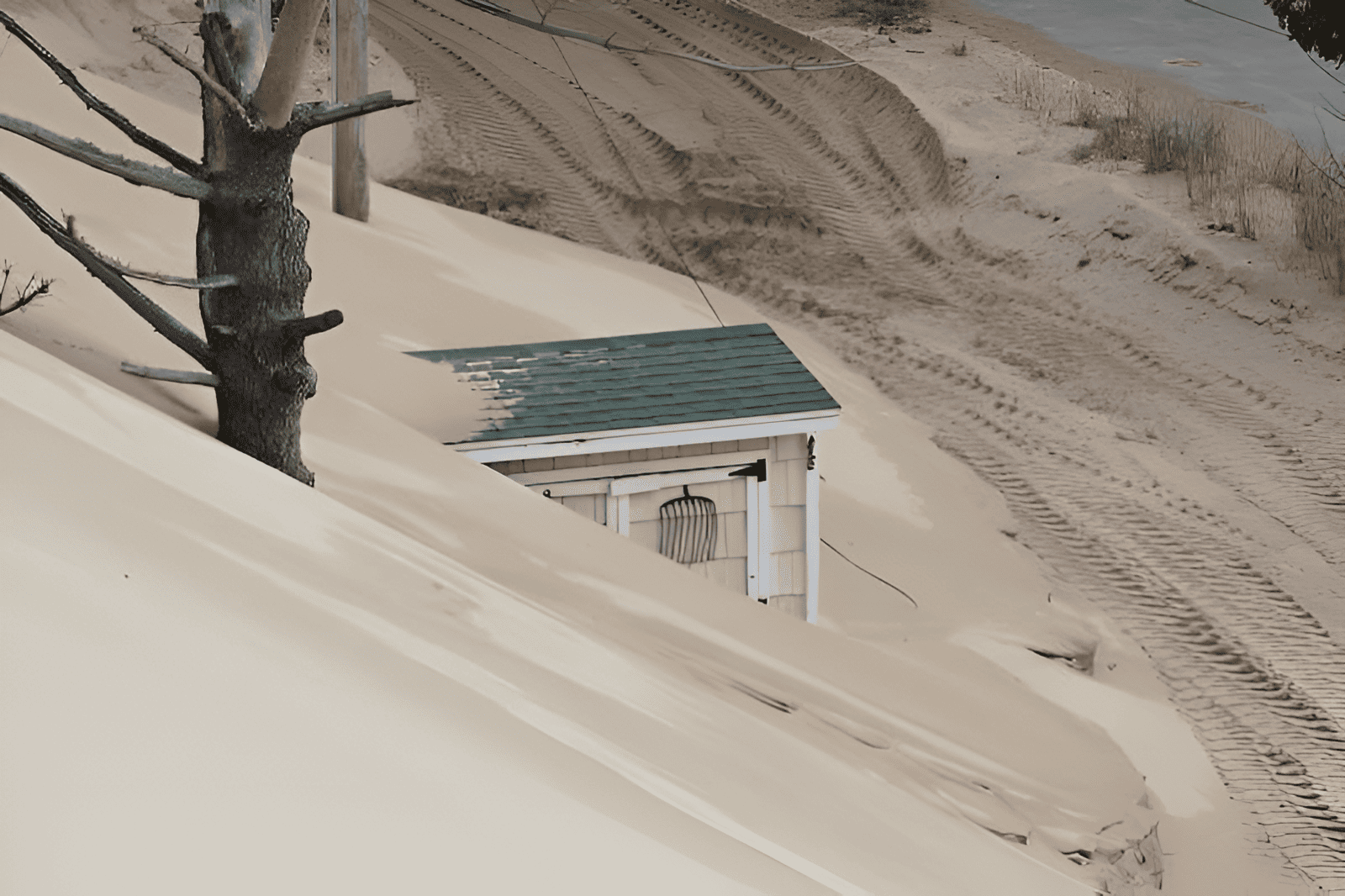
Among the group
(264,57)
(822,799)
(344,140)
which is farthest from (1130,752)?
(344,140)

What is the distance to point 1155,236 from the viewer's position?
13.9 metres

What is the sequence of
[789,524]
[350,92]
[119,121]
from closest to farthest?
[119,121] < [789,524] < [350,92]

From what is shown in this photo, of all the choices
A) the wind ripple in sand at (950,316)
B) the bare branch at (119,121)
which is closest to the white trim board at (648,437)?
the bare branch at (119,121)

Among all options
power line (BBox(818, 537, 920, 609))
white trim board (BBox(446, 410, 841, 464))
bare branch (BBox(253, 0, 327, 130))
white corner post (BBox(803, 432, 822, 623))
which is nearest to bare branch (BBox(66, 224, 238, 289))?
bare branch (BBox(253, 0, 327, 130))

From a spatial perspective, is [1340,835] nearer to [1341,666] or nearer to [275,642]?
[1341,666]

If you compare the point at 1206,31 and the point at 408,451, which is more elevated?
the point at 1206,31

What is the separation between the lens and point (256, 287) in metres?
4.14

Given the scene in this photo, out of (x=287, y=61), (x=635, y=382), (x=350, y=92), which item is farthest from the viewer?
(x=350, y=92)

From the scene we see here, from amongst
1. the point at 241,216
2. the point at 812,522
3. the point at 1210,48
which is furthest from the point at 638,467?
the point at 1210,48

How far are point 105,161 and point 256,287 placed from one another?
597mm

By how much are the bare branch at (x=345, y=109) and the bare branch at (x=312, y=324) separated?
22.9 inches

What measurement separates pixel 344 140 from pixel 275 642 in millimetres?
9430

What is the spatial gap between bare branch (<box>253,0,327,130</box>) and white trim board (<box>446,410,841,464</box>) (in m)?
2.51

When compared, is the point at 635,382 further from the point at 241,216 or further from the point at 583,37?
the point at 583,37
